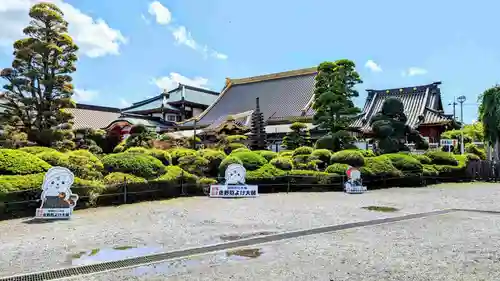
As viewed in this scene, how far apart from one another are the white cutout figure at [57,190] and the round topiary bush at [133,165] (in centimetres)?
306

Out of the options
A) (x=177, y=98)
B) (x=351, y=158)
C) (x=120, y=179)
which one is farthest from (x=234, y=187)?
(x=177, y=98)

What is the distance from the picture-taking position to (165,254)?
584cm

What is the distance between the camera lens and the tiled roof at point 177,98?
128 feet

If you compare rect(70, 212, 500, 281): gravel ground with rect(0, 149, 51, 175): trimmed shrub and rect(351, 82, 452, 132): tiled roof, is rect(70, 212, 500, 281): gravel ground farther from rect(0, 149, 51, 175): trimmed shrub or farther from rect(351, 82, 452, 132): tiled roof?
rect(351, 82, 452, 132): tiled roof

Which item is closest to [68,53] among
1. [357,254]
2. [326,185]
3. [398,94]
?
[326,185]

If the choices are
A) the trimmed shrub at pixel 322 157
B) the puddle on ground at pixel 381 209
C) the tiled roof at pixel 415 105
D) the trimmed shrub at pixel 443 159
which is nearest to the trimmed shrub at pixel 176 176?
the puddle on ground at pixel 381 209

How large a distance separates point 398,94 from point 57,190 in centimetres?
2881

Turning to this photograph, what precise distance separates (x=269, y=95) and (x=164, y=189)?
2547 centimetres

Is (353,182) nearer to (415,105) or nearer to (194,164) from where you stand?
(194,164)

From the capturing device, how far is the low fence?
9430 millimetres

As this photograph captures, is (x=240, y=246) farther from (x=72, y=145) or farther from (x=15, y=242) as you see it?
(x=72, y=145)

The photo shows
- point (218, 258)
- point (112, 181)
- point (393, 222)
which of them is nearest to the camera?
point (218, 258)

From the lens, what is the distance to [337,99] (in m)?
21.3

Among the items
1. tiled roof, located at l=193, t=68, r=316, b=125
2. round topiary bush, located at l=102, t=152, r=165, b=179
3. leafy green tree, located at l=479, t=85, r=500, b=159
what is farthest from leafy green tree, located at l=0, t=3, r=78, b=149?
leafy green tree, located at l=479, t=85, r=500, b=159
